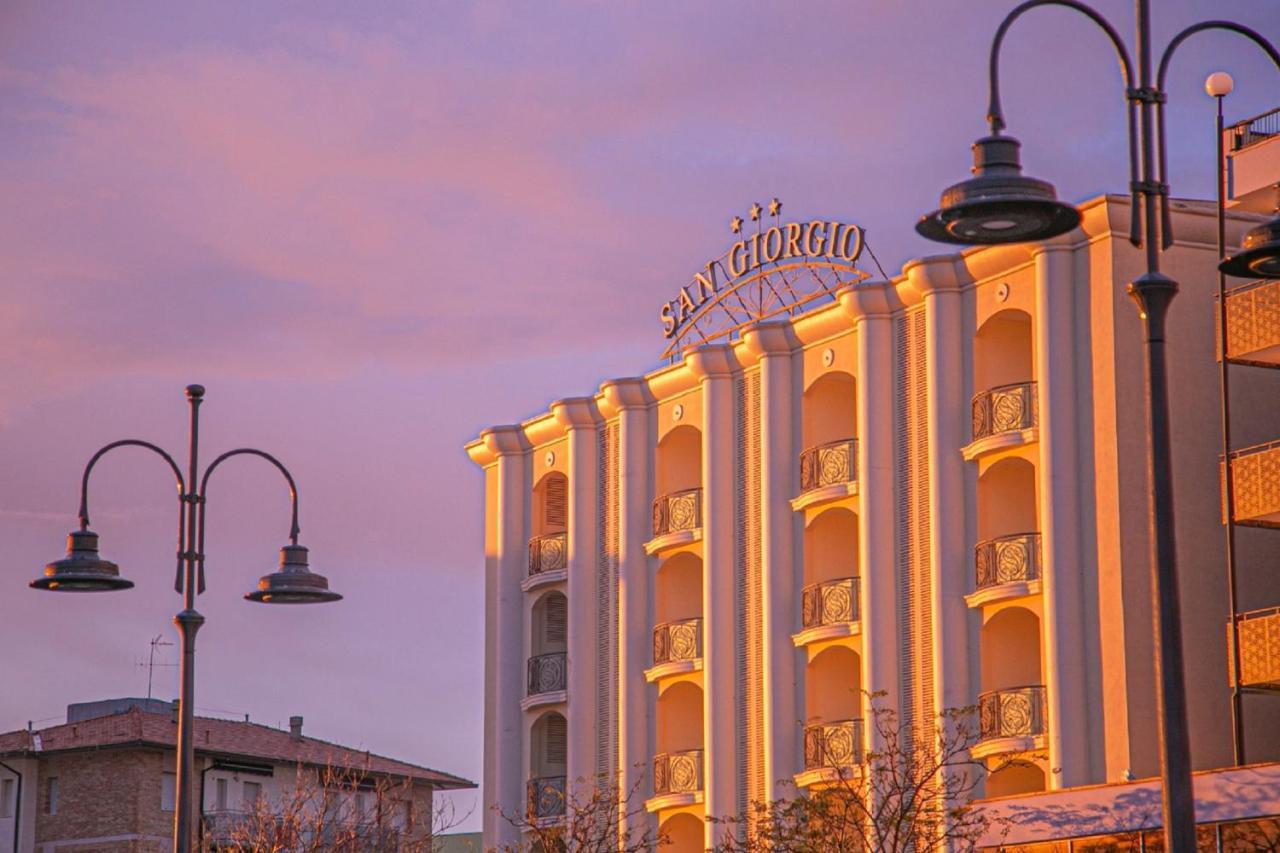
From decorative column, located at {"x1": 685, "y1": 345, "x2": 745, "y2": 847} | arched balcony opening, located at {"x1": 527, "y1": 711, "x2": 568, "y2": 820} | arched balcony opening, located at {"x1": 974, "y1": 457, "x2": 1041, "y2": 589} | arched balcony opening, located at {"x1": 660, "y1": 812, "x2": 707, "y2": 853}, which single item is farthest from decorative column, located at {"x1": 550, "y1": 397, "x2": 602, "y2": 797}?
arched balcony opening, located at {"x1": 974, "y1": 457, "x2": 1041, "y2": 589}

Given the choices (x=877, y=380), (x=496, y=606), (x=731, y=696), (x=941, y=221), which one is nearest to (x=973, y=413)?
(x=877, y=380)

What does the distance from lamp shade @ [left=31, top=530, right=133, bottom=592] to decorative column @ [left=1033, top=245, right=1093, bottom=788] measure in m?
19.1

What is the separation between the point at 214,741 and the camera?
85.4 meters

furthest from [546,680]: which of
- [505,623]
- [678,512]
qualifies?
[678,512]

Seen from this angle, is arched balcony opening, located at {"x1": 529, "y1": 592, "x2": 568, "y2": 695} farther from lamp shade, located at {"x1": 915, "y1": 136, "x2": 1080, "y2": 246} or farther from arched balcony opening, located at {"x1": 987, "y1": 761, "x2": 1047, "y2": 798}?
lamp shade, located at {"x1": 915, "y1": 136, "x2": 1080, "y2": 246}

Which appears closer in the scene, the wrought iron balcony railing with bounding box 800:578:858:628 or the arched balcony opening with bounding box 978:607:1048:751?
the arched balcony opening with bounding box 978:607:1048:751

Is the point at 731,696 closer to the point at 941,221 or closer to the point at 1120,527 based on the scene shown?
the point at 1120,527

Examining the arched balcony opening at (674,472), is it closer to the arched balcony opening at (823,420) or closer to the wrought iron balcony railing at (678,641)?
the wrought iron balcony railing at (678,641)

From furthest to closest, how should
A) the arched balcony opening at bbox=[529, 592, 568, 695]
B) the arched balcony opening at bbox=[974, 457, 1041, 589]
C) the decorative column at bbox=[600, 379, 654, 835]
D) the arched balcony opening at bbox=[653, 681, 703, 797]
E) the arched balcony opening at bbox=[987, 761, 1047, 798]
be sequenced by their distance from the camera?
the arched balcony opening at bbox=[529, 592, 568, 695], the decorative column at bbox=[600, 379, 654, 835], the arched balcony opening at bbox=[653, 681, 703, 797], the arched balcony opening at bbox=[987, 761, 1047, 798], the arched balcony opening at bbox=[974, 457, 1041, 589]

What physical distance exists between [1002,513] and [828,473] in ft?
16.4

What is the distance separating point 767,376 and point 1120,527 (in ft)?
36.8

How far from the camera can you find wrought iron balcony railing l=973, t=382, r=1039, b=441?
148 ft

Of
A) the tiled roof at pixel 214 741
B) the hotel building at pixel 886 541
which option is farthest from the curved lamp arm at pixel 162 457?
the tiled roof at pixel 214 741

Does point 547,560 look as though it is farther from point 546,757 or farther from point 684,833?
point 684,833
